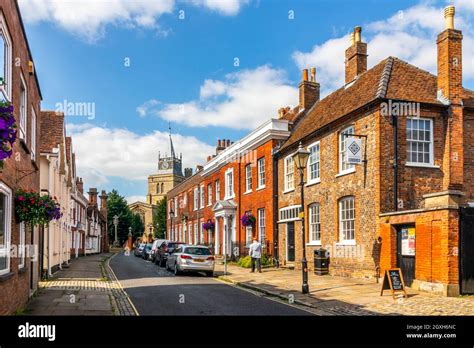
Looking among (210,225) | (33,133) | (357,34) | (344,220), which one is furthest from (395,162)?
(210,225)

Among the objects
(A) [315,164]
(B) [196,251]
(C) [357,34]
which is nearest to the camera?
(B) [196,251]

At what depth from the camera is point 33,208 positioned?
10.4 meters

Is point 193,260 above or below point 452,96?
below

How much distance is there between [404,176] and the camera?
1836cm

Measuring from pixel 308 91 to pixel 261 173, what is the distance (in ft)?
18.6

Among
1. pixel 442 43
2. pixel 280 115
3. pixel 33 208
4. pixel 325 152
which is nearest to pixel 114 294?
pixel 33 208

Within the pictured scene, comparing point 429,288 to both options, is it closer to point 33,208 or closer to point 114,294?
point 114,294

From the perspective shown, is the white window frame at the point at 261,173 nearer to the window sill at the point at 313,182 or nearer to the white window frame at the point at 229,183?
the white window frame at the point at 229,183

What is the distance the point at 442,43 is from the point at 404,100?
8.59 ft

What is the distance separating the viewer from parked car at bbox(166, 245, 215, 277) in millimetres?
22500

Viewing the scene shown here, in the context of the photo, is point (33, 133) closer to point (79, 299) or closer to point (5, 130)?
point (79, 299)

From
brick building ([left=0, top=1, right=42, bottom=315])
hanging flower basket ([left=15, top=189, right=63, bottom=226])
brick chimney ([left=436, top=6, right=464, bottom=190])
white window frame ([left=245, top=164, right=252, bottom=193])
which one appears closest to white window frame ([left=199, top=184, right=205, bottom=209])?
white window frame ([left=245, top=164, right=252, bottom=193])

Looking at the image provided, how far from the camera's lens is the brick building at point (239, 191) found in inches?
1112

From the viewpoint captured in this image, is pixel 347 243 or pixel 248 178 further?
pixel 248 178
